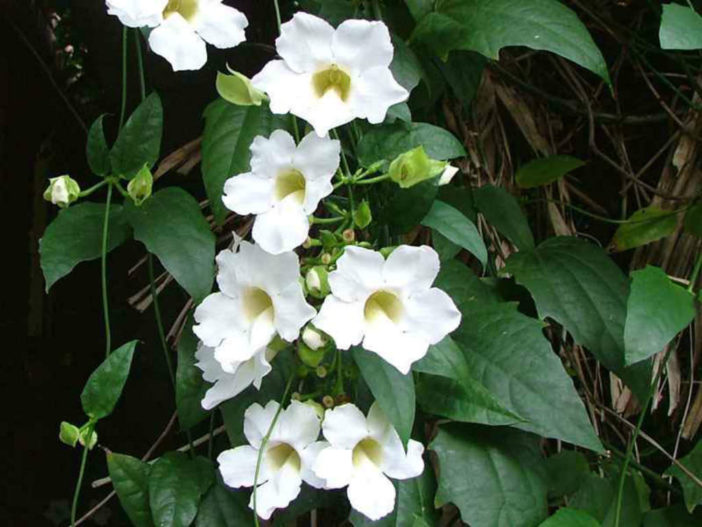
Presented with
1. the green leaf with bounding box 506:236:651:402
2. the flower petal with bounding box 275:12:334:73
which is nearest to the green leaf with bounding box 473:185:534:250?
the green leaf with bounding box 506:236:651:402

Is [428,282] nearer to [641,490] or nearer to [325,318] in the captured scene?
[325,318]

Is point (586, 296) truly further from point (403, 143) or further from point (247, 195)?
point (247, 195)

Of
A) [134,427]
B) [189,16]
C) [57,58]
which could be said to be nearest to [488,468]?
[189,16]

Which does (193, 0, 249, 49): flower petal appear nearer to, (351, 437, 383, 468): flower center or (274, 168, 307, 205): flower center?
(274, 168, 307, 205): flower center

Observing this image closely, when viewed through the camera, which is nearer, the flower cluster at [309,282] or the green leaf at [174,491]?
the flower cluster at [309,282]

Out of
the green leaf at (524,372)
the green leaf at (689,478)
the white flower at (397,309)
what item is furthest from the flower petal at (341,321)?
the green leaf at (689,478)

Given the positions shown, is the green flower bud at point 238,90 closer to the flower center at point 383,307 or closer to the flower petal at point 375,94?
the flower petal at point 375,94
